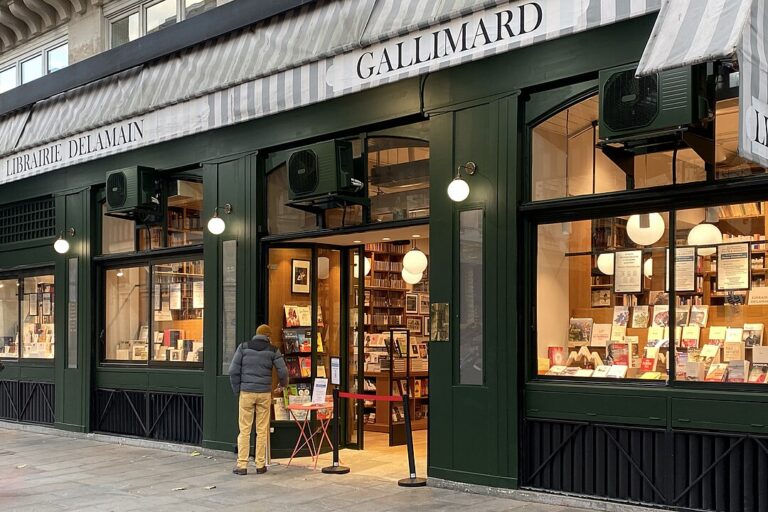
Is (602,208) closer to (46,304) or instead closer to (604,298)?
(604,298)

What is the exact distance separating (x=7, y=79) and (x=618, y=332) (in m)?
15.9

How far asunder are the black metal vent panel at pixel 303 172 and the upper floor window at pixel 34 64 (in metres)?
8.06

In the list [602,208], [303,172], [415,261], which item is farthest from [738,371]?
[303,172]

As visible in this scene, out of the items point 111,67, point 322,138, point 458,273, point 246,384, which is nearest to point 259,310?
point 246,384

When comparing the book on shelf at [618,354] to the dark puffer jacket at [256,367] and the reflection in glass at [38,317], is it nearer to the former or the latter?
the dark puffer jacket at [256,367]

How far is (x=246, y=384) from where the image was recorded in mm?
11789

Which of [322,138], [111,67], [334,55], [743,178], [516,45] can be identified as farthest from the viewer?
[111,67]

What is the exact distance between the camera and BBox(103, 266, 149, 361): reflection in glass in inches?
598

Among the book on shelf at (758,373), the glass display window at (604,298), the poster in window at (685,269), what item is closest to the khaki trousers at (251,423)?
the glass display window at (604,298)

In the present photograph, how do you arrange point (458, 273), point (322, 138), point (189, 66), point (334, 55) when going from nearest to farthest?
point (458, 273) → point (334, 55) → point (322, 138) → point (189, 66)

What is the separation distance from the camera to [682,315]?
8.92 meters

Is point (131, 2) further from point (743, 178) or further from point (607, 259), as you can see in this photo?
point (743, 178)

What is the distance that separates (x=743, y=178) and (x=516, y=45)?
2657mm

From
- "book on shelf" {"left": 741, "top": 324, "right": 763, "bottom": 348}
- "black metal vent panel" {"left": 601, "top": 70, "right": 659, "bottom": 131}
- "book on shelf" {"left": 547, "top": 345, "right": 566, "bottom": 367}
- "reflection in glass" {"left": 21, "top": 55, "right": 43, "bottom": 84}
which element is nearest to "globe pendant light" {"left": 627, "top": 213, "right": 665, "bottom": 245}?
"black metal vent panel" {"left": 601, "top": 70, "right": 659, "bottom": 131}
